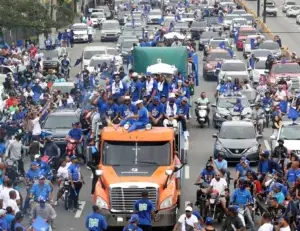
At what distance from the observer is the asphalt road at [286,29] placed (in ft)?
245

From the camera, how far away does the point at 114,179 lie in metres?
26.7

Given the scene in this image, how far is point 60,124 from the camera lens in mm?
37469

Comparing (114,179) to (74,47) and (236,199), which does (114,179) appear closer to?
(236,199)

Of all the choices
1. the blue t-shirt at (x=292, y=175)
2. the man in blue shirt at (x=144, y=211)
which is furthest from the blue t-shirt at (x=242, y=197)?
the man in blue shirt at (x=144, y=211)

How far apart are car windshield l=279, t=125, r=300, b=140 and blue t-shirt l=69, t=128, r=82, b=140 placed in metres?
6.04

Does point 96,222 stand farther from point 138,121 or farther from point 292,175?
point 292,175

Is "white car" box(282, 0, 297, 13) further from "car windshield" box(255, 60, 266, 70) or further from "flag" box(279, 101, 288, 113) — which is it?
"flag" box(279, 101, 288, 113)

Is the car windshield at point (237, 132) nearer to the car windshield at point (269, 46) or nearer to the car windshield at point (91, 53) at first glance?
the car windshield at point (91, 53)

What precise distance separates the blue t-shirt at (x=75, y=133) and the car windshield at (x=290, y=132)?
238 inches

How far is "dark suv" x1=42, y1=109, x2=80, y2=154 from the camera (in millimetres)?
36306

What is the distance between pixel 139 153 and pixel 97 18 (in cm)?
6546

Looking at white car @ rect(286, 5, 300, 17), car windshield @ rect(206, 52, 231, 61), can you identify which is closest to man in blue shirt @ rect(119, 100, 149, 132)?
car windshield @ rect(206, 52, 231, 61)

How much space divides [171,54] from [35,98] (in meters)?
5.45

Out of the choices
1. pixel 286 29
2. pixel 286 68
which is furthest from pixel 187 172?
pixel 286 29
